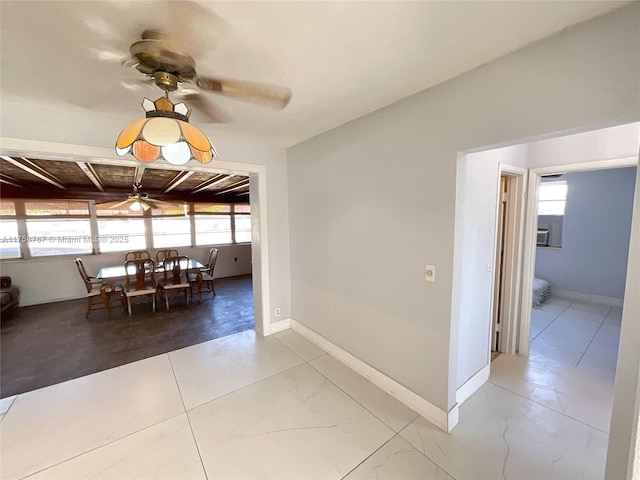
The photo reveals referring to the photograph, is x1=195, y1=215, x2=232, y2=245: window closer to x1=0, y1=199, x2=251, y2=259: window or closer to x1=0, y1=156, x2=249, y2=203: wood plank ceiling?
x1=0, y1=199, x2=251, y2=259: window

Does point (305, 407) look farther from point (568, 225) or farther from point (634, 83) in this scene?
point (568, 225)

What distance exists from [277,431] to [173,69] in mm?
2415

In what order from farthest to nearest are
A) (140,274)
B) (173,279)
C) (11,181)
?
1. (173,279)
2. (11,181)
3. (140,274)

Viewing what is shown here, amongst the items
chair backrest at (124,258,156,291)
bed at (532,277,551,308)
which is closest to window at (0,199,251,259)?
chair backrest at (124,258,156,291)

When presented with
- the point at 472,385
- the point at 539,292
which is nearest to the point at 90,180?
the point at 472,385

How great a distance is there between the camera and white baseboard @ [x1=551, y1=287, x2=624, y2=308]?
4309 mm

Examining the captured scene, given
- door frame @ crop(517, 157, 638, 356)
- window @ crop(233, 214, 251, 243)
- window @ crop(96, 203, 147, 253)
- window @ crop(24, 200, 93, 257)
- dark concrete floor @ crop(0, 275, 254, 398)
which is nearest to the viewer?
door frame @ crop(517, 157, 638, 356)

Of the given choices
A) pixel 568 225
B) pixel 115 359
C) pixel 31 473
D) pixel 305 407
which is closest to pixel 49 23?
pixel 31 473

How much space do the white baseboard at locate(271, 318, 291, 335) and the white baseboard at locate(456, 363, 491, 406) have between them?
2.20 meters

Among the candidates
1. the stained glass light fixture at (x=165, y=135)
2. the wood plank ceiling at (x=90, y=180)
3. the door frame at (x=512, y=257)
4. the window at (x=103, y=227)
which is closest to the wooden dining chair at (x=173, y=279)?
the window at (x=103, y=227)

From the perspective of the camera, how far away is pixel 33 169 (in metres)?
3.60

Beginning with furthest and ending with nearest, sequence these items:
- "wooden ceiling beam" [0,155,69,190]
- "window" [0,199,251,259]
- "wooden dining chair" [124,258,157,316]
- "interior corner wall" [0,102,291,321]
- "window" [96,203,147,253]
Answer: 1. "window" [96,203,147,253]
2. "window" [0,199,251,259]
3. "wooden dining chair" [124,258,157,316]
4. "wooden ceiling beam" [0,155,69,190]
5. "interior corner wall" [0,102,291,321]

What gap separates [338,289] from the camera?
2.76 m

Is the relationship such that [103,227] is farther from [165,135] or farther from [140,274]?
[165,135]
